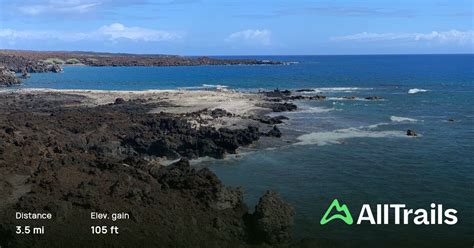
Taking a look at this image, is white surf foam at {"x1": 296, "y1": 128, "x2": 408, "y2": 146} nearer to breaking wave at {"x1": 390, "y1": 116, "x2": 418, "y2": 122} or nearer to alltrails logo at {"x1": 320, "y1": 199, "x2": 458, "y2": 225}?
breaking wave at {"x1": 390, "y1": 116, "x2": 418, "y2": 122}

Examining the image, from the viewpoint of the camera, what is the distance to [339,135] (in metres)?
48.7

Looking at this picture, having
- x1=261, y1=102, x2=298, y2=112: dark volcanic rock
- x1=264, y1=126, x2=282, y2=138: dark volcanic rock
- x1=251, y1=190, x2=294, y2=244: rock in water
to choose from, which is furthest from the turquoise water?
x1=261, y1=102, x2=298, y2=112: dark volcanic rock

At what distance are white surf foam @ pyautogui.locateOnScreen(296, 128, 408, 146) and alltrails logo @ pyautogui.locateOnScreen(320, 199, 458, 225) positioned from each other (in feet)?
54.1

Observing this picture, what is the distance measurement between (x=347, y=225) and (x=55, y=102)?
50362 mm

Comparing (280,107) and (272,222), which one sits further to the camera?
(280,107)

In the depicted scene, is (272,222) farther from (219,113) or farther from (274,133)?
(219,113)

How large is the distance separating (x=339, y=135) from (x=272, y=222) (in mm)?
27030

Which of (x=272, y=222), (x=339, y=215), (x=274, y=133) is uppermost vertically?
(x=274, y=133)

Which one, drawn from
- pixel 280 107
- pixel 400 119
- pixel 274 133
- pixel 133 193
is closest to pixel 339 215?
pixel 133 193

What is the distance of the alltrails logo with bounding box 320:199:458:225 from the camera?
26.2m

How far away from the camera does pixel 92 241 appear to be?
20.9 metres

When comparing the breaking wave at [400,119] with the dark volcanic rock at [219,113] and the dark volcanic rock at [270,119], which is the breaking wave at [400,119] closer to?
the dark volcanic rock at [270,119]

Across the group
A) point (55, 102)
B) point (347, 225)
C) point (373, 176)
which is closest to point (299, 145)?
point (373, 176)

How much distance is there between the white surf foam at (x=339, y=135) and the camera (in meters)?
45.8
